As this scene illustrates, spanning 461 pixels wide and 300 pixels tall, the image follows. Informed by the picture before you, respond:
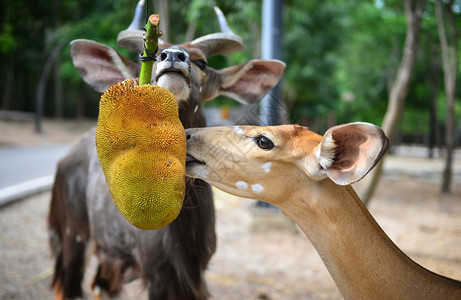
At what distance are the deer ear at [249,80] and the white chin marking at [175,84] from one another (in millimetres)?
812

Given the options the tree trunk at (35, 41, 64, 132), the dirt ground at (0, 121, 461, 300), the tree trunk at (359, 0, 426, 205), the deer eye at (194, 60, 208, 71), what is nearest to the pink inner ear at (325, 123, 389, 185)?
the deer eye at (194, 60, 208, 71)

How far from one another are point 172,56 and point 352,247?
1.29 m

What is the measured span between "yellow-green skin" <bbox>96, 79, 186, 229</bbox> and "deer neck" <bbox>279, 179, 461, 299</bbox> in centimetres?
63

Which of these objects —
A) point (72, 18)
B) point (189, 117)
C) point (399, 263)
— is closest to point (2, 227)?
point (189, 117)

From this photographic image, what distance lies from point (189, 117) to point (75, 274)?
2.63 meters

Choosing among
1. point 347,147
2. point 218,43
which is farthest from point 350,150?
point 218,43

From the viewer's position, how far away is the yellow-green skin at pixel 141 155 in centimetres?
135

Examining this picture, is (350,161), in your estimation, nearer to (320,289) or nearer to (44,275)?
(320,289)

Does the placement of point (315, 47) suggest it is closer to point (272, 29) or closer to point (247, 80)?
point (272, 29)

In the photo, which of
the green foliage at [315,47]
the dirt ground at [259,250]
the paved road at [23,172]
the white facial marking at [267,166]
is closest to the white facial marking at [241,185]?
the white facial marking at [267,166]

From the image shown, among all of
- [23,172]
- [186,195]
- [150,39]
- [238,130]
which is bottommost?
[23,172]

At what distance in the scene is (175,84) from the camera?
209cm

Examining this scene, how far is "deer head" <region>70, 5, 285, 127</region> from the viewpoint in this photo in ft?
6.93

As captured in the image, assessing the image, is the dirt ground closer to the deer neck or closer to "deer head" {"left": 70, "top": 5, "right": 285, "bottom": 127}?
"deer head" {"left": 70, "top": 5, "right": 285, "bottom": 127}
